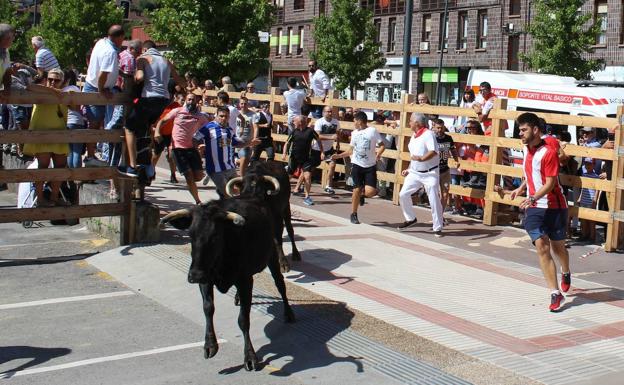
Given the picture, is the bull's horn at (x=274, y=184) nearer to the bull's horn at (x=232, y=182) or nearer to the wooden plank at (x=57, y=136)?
the bull's horn at (x=232, y=182)

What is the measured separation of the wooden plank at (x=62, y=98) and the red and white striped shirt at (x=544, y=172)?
16.8 ft

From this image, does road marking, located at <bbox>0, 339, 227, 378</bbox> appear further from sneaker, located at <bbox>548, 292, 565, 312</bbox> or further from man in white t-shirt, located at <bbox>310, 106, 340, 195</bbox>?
man in white t-shirt, located at <bbox>310, 106, 340, 195</bbox>

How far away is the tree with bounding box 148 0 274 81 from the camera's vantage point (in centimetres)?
3027

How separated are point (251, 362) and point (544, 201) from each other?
371 centimetres

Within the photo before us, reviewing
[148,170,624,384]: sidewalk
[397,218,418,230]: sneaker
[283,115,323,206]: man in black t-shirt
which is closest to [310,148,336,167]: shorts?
[283,115,323,206]: man in black t-shirt

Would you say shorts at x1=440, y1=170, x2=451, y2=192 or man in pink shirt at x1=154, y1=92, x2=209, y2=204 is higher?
man in pink shirt at x1=154, y1=92, x2=209, y2=204

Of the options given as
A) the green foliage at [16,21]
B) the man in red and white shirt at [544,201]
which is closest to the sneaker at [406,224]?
the man in red and white shirt at [544,201]

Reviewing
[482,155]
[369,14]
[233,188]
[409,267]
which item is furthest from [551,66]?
[233,188]

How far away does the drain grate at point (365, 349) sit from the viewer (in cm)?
635

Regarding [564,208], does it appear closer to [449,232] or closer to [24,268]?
[449,232]

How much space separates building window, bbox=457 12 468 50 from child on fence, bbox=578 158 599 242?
3675 cm

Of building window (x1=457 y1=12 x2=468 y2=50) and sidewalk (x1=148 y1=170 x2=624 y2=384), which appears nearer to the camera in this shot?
sidewalk (x1=148 y1=170 x2=624 y2=384)

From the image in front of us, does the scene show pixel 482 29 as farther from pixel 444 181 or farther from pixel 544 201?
pixel 544 201

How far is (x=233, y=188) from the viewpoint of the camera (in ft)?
28.0
